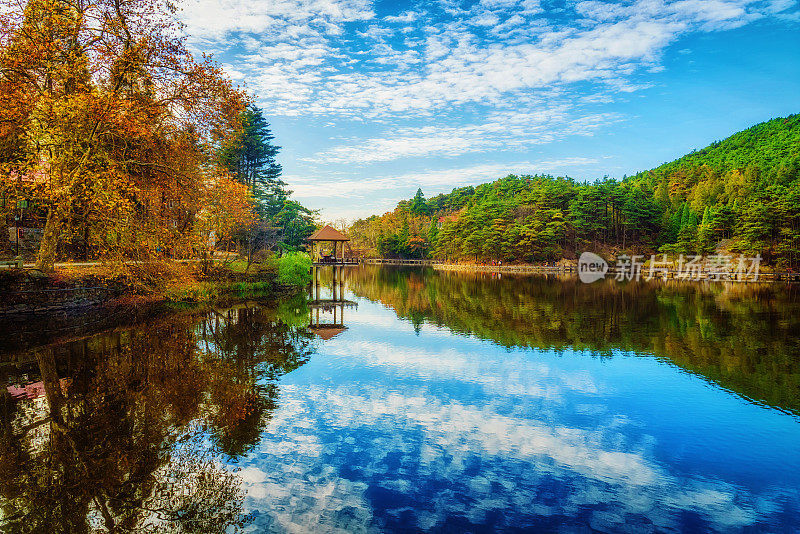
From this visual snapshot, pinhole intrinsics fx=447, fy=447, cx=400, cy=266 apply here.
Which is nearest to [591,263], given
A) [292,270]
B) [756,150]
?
[756,150]

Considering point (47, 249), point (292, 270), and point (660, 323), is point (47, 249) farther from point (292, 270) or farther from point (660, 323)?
point (660, 323)

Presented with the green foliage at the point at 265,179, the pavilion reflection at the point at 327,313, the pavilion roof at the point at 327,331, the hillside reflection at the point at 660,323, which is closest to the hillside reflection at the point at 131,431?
the pavilion roof at the point at 327,331

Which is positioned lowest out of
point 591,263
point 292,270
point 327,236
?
point 292,270

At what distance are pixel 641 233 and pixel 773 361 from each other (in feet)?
165

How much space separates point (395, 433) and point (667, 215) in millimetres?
56883

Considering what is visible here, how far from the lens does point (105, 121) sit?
1187 centimetres

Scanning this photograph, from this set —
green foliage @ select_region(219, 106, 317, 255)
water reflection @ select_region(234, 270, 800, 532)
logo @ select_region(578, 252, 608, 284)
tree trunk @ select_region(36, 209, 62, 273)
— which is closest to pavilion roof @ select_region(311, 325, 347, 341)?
water reflection @ select_region(234, 270, 800, 532)

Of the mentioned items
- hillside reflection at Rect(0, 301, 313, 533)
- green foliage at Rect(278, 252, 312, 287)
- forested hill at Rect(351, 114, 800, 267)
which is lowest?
hillside reflection at Rect(0, 301, 313, 533)

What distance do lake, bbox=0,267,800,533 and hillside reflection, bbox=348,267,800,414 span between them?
0.12 m

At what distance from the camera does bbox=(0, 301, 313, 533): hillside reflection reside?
415 centimetres

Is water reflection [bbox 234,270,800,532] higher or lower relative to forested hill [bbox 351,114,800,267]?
lower

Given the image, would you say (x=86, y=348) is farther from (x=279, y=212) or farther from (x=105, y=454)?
(x=279, y=212)

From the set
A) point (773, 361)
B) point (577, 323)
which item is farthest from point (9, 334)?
point (773, 361)

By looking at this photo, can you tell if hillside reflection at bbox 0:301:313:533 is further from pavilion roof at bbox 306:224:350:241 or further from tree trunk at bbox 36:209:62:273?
pavilion roof at bbox 306:224:350:241
